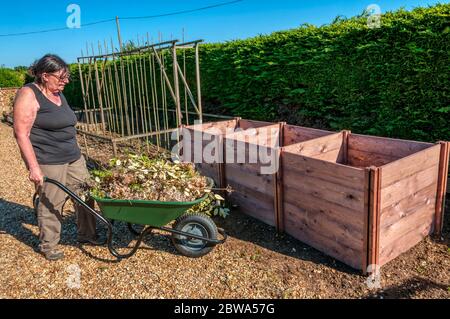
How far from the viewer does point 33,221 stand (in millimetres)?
4285

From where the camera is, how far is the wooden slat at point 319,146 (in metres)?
3.55

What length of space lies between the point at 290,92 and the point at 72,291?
4733 millimetres

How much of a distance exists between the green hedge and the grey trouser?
389cm

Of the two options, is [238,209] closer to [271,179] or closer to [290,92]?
[271,179]

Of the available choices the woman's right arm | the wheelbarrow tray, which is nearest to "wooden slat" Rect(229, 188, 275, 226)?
the wheelbarrow tray

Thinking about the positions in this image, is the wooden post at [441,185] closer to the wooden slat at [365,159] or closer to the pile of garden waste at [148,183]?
the wooden slat at [365,159]

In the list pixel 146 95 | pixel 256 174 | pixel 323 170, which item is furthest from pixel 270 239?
pixel 146 95

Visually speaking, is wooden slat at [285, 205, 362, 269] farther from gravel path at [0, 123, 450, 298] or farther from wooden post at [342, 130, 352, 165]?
wooden post at [342, 130, 352, 165]

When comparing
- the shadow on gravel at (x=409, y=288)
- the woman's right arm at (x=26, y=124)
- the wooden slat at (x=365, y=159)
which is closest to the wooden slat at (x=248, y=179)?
the wooden slat at (x=365, y=159)

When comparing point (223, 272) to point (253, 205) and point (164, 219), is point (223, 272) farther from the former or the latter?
point (253, 205)

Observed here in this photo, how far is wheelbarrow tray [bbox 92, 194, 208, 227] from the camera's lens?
2.78 meters

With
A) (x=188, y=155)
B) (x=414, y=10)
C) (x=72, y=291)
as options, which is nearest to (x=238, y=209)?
(x=188, y=155)

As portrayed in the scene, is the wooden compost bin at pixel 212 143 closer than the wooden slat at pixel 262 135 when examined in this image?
Yes

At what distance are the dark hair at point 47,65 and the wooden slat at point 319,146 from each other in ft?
7.09
